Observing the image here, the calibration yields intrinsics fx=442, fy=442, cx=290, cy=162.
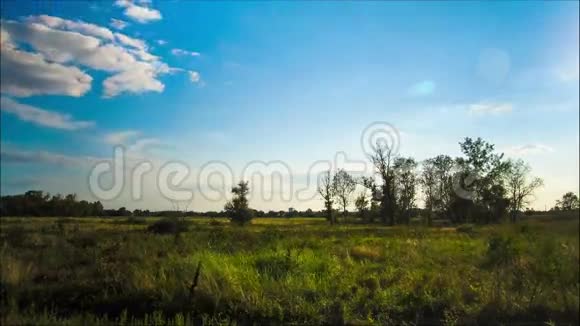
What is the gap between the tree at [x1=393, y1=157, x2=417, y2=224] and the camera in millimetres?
65188

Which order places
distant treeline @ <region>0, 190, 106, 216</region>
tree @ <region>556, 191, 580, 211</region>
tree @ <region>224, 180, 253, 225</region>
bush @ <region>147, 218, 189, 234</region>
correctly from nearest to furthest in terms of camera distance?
tree @ <region>556, 191, 580, 211</region> → distant treeline @ <region>0, 190, 106, 216</region> → bush @ <region>147, 218, 189, 234</region> → tree @ <region>224, 180, 253, 225</region>

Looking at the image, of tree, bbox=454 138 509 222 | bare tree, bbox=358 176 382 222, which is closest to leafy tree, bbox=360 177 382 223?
bare tree, bbox=358 176 382 222

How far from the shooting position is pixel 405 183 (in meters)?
68.7

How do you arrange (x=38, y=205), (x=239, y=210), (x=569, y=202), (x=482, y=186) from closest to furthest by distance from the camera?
1. (x=569, y=202)
2. (x=482, y=186)
3. (x=38, y=205)
4. (x=239, y=210)

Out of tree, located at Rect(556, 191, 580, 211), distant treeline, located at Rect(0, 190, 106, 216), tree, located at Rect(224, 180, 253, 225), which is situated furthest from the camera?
tree, located at Rect(224, 180, 253, 225)

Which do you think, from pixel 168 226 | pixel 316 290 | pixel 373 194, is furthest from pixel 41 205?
pixel 373 194

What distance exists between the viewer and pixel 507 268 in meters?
7.89

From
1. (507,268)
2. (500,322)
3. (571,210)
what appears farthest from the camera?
(507,268)

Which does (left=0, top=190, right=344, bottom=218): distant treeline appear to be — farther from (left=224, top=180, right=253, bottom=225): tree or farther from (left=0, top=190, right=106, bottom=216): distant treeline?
(left=224, top=180, right=253, bottom=225): tree

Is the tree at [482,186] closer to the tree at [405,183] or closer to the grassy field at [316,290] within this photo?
the grassy field at [316,290]

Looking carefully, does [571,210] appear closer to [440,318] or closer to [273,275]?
[440,318]

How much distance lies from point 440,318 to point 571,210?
2699mm

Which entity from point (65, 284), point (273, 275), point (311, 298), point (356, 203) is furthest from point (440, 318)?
point (356, 203)

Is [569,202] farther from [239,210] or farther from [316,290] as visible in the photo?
[239,210]
